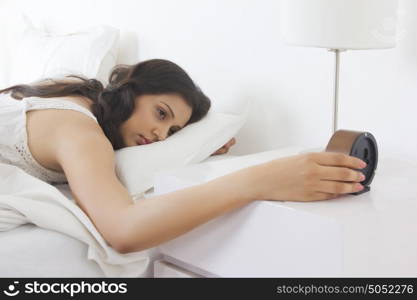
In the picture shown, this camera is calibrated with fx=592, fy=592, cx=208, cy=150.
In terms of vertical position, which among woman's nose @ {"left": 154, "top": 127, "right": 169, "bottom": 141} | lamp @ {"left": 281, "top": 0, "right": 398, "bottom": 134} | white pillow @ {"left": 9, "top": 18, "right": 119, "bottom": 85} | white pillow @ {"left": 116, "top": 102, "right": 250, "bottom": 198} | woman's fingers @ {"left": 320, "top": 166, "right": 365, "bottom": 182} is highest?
lamp @ {"left": 281, "top": 0, "right": 398, "bottom": 134}

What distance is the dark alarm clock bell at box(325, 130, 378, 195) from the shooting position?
101 centimetres

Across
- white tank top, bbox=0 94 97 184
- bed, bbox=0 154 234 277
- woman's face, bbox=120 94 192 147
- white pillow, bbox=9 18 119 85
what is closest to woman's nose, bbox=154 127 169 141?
woman's face, bbox=120 94 192 147

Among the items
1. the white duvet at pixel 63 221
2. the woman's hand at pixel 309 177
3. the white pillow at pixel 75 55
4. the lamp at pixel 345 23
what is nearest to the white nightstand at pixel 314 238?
the woman's hand at pixel 309 177

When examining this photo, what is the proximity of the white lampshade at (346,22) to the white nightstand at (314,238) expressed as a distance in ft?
0.94

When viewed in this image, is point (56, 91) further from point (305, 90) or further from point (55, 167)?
point (305, 90)

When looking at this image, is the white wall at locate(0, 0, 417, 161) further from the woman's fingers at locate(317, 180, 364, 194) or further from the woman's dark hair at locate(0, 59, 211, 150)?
the woman's fingers at locate(317, 180, 364, 194)

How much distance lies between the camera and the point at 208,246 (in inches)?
43.6

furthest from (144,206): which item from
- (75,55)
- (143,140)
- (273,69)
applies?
(75,55)

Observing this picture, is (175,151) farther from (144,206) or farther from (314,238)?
(314,238)

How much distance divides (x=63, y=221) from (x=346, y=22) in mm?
667

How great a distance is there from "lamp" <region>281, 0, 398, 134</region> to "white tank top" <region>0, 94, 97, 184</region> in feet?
1.70

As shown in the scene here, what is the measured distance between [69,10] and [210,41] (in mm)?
924

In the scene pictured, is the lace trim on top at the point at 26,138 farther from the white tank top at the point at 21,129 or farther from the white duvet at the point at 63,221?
the white duvet at the point at 63,221

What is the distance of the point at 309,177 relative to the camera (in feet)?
3.20
